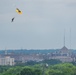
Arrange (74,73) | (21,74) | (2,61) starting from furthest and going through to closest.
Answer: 1. (2,61)
2. (74,73)
3. (21,74)

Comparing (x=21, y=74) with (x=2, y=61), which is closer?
(x=21, y=74)

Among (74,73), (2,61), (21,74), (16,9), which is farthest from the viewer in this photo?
(2,61)

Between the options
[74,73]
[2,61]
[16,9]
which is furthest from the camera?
[2,61]

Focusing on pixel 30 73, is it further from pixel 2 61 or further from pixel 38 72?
pixel 2 61

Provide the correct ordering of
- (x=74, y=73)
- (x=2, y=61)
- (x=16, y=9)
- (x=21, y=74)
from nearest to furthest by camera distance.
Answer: (x=16, y=9)
(x=21, y=74)
(x=74, y=73)
(x=2, y=61)

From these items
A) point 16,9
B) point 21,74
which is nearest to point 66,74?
point 21,74

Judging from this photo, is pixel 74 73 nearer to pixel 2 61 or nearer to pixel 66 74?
pixel 66 74

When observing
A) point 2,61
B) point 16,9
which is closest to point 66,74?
point 16,9

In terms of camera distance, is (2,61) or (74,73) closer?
(74,73)
